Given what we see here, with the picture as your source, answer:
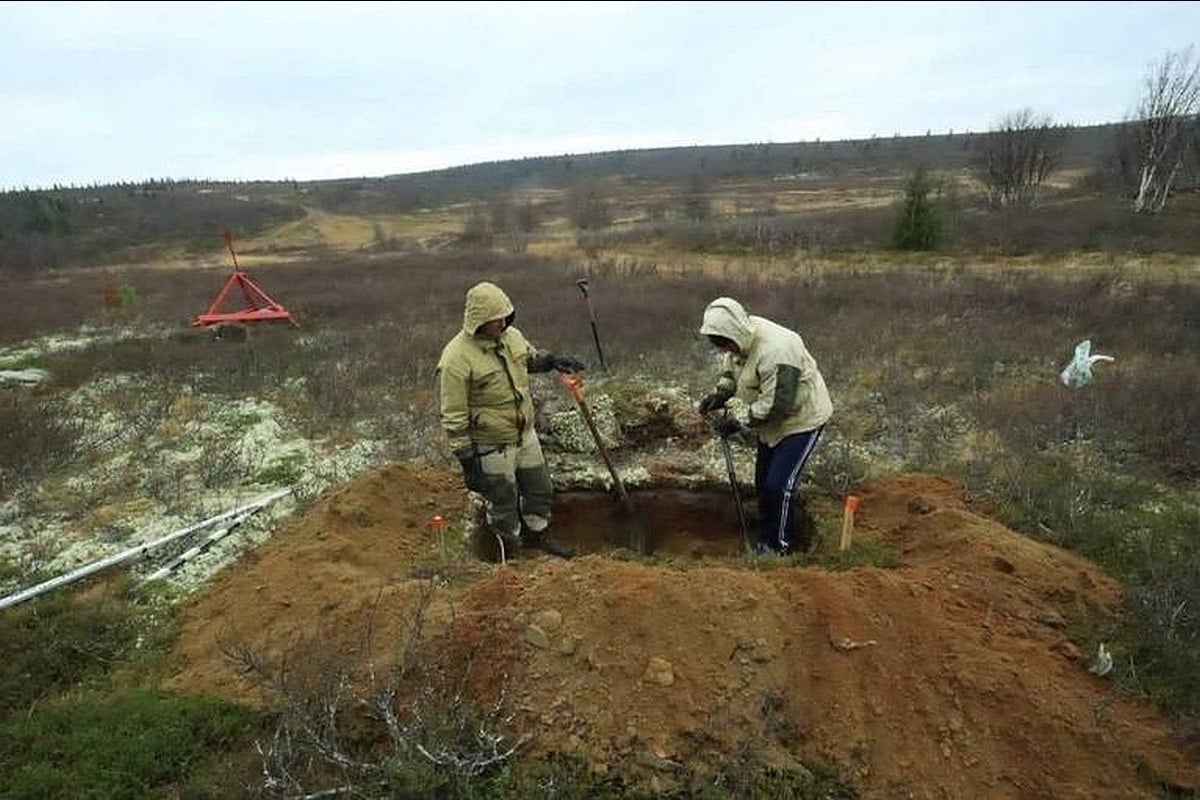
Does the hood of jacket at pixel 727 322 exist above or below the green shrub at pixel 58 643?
above

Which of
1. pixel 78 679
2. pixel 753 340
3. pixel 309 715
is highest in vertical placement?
pixel 753 340

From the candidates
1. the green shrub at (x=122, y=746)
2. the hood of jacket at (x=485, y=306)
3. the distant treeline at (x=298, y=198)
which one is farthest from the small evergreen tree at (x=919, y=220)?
the green shrub at (x=122, y=746)

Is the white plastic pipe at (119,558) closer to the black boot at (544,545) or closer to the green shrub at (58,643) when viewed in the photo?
the green shrub at (58,643)

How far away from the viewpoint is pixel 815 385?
4.65 m

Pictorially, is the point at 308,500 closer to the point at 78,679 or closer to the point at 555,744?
the point at 78,679

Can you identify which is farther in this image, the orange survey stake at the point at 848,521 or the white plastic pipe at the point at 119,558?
the white plastic pipe at the point at 119,558

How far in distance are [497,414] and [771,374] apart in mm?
1707

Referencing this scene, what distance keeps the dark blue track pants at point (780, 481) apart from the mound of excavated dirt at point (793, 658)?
1.72 ft

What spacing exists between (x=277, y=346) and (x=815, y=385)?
995cm

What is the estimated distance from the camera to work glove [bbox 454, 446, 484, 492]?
15.5 feet

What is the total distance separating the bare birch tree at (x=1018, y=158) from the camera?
29984 millimetres

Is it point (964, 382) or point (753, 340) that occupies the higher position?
point (753, 340)

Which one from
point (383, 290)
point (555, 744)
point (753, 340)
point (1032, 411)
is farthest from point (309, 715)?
point (383, 290)

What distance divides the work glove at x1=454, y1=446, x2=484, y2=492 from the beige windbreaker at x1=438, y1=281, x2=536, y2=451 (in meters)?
0.06
